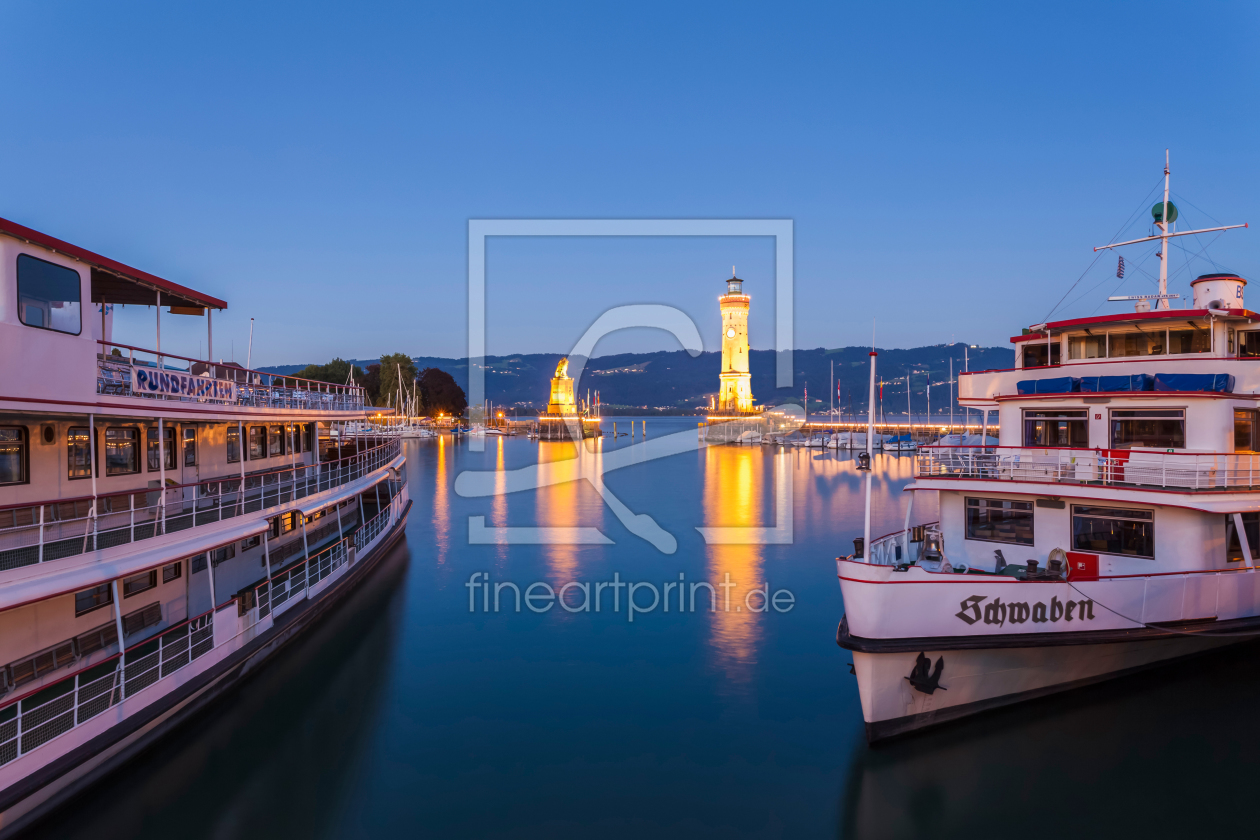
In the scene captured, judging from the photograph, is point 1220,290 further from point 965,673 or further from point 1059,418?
point 965,673

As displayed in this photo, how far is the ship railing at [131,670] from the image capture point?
8.85 m

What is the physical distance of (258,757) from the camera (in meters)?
12.6

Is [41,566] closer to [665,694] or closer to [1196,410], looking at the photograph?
[665,694]

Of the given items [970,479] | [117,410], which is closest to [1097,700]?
[970,479]

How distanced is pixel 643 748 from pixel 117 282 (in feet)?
44.6

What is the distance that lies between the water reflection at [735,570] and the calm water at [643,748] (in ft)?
0.61

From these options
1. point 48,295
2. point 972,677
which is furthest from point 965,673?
point 48,295

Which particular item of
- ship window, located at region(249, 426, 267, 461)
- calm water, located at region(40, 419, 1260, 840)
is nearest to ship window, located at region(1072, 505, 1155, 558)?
calm water, located at region(40, 419, 1260, 840)

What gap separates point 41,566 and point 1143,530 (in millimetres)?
17705

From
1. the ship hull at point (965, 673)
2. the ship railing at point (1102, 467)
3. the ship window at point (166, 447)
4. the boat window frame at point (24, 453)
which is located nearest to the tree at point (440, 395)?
the ship window at point (166, 447)

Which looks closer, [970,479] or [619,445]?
[970,479]

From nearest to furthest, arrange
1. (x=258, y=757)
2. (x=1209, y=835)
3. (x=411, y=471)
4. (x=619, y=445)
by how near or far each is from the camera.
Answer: (x=1209, y=835), (x=258, y=757), (x=411, y=471), (x=619, y=445)

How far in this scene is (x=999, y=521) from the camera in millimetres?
14883

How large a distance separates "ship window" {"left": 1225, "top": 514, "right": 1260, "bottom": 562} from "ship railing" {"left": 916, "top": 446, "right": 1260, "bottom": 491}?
1090 millimetres
